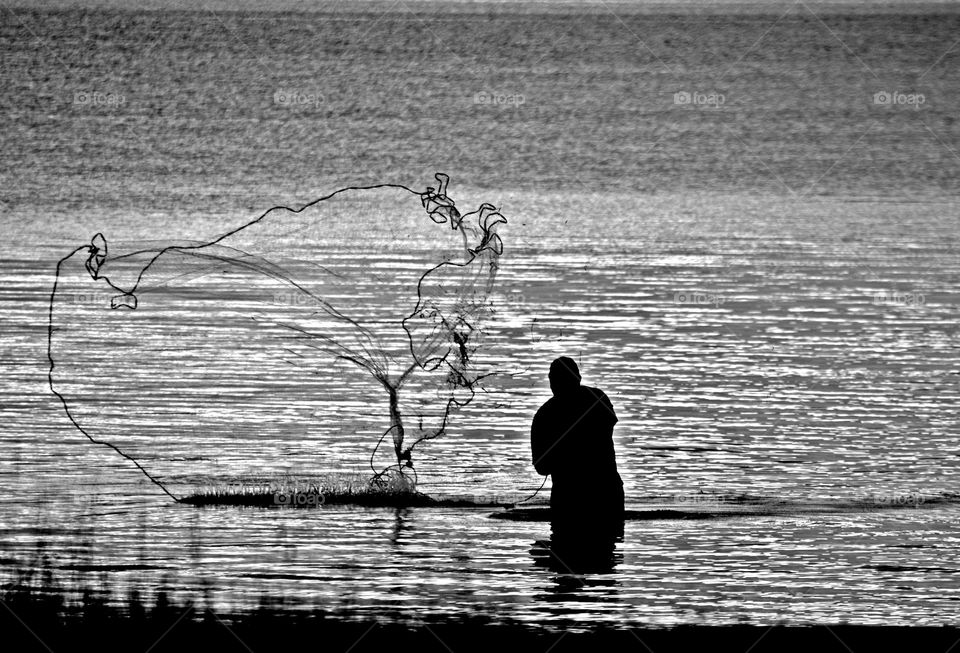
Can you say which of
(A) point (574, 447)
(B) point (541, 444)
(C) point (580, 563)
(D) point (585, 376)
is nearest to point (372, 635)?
(C) point (580, 563)

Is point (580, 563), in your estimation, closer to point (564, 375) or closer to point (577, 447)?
point (577, 447)

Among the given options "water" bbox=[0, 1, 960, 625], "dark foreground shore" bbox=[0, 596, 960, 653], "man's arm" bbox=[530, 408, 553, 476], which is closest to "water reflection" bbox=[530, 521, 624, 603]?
"water" bbox=[0, 1, 960, 625]

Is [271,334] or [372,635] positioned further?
[271,334]

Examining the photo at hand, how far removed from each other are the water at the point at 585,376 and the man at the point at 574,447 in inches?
15.9

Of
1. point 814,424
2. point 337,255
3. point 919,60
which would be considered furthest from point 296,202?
point 919,60

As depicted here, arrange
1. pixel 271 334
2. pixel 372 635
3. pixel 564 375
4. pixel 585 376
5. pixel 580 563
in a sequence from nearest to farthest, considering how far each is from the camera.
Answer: pixel 372 635 < pixel 580 563 < pixel 564 375 < pixel 585 376 < pixel 271 334

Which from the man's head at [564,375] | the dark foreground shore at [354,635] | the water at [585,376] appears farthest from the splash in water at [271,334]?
the dark foreground shore at [354,635]

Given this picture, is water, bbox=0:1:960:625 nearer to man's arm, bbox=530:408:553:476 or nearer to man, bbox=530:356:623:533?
man, bbox=530:356:623:533

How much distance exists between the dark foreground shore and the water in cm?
86

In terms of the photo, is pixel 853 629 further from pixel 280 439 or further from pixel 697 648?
pixel 280 439

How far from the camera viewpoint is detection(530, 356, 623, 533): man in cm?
1323

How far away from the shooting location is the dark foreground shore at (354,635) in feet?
32.1

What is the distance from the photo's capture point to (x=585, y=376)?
22.7 metres

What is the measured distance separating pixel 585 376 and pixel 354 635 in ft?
41.9
